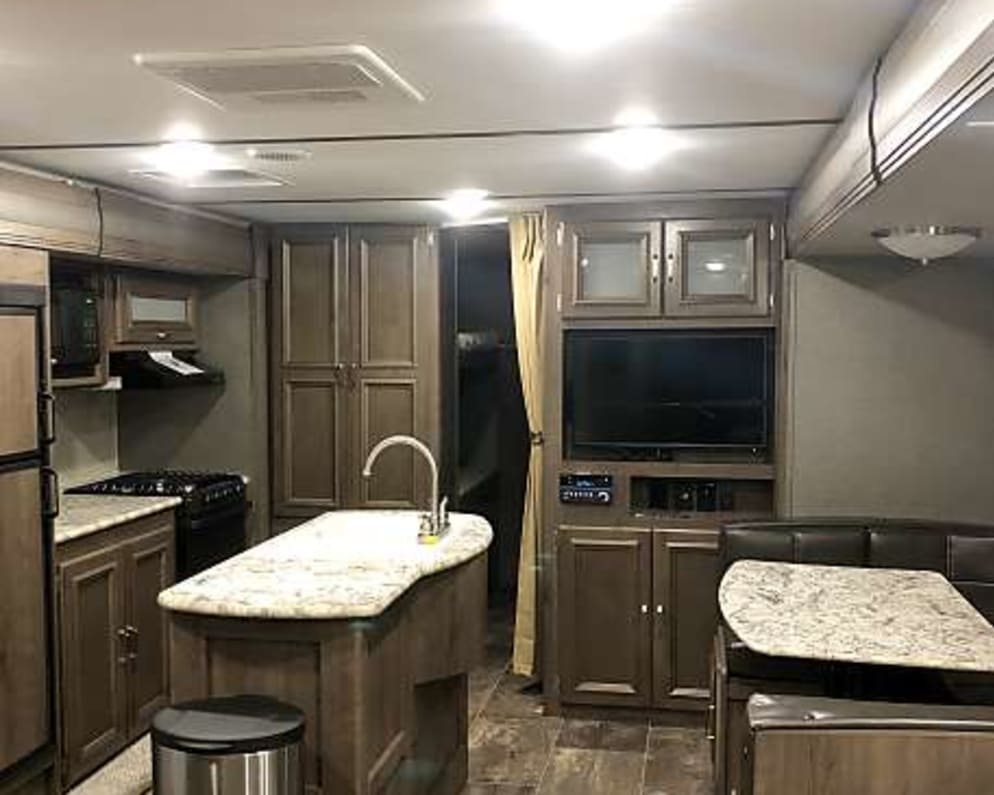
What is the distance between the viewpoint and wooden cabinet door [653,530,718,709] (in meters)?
4.75

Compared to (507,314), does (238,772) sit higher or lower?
lower

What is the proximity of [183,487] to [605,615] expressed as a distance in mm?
2053

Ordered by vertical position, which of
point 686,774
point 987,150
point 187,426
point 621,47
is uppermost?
point 621,47

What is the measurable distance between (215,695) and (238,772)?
0.38m

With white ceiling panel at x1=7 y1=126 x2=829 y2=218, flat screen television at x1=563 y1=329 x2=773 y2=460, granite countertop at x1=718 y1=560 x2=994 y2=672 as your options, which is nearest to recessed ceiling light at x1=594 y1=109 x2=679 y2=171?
white ceiling panel at x1=7 y1=126 x2=829 y2=218

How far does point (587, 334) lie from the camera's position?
4.91 meters

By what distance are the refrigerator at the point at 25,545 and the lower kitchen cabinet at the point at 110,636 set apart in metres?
0.18

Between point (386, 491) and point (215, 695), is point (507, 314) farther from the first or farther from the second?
point (215, 695)

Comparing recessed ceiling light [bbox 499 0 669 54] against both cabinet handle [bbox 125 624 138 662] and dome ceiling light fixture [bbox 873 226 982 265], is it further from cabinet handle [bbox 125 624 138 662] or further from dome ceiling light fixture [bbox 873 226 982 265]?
cabinet handle [bbox 125 624 138 662]

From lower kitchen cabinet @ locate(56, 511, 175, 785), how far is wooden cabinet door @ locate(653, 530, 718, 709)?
85.5 inches

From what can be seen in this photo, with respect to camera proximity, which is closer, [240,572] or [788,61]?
[788,61]

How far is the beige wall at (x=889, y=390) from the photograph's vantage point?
4473mm

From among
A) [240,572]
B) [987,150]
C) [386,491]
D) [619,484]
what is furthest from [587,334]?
[987,150]

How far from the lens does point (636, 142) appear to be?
133 inches
